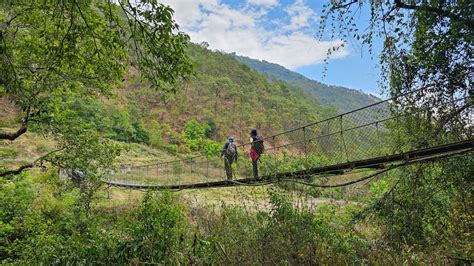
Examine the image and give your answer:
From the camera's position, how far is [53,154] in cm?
551

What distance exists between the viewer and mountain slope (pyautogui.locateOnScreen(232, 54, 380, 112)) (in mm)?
109875

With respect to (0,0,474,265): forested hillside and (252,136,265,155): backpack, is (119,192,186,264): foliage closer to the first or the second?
(0,0,474,265): forested hillside

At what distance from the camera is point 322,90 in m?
131

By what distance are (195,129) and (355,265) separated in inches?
1555

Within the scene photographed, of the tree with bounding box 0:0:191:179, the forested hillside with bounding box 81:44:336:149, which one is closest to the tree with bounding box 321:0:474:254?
the tree with bounding box 0:0:191:179

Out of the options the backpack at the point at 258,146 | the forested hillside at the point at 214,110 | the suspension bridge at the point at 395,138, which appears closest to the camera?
the suspension bridge at the point at 395,138

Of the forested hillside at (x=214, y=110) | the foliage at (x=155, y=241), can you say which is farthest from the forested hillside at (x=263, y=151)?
the forested hillside at (x=214, y=110)

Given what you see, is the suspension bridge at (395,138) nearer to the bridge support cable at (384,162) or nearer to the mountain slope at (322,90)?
the bridge support cable at (384,162)

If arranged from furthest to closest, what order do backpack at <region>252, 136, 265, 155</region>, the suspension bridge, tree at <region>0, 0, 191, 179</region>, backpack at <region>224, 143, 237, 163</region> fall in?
backpack at <region>224, 143, 237, 163</region>, backpack at <region>252, 136, 265, 155</region>, the suspension bridge, tree at <region>0, 0, 191, 179</region>

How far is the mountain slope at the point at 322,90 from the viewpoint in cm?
10988

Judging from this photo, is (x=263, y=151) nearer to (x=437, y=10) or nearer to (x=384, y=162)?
(x=384, y=162)

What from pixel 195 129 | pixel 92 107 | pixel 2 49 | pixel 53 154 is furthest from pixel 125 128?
pixel 2 49

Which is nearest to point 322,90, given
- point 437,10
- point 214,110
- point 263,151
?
point 214,110

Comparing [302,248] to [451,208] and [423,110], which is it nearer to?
[423,110]
